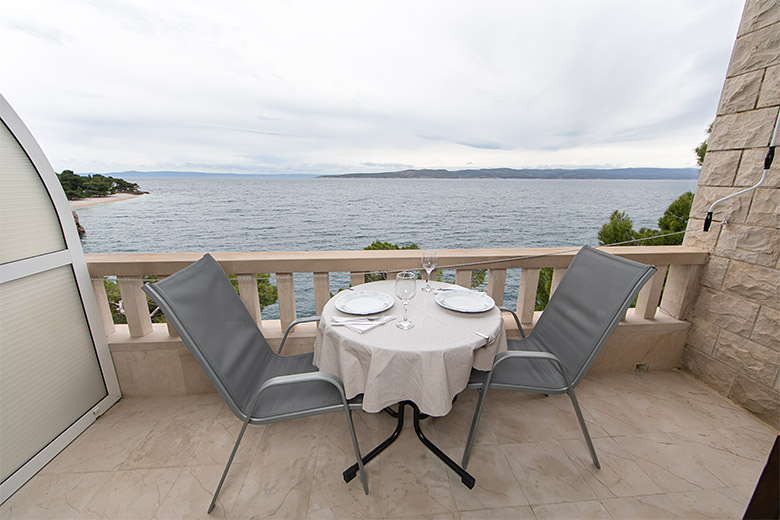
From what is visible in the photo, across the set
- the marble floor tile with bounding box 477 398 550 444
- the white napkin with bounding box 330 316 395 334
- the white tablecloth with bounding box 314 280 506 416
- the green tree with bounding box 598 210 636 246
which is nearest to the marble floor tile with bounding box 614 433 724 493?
the marble floor tile with bounding box 477 398 550 444

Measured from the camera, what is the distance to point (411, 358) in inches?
44.6

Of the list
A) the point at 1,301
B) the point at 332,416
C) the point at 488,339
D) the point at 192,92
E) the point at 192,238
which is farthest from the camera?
the point at 192,238

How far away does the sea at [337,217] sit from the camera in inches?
1024

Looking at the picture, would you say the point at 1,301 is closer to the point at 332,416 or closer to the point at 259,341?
the point at 259,341

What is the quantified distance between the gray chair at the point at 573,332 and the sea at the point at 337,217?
15169mm

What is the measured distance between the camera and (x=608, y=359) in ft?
7.37

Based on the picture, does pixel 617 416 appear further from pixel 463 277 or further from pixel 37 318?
pixel 37 318

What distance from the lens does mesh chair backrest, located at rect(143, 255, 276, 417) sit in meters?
1.20

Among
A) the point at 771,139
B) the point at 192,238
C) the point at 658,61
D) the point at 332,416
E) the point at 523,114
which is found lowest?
the point at 192,238

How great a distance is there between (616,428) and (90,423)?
3187 mm

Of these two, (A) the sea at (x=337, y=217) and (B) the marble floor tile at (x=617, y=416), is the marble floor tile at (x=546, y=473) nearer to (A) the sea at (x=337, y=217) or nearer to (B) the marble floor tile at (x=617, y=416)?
(B) the marble floor tile at (x=617, y=416)

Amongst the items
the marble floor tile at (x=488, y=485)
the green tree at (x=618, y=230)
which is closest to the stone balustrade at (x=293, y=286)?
the marble floor tile at (x=488, y=485)

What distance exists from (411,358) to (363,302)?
47 centimetres

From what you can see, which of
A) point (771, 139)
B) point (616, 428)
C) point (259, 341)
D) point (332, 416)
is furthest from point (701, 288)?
point (259, 341)
